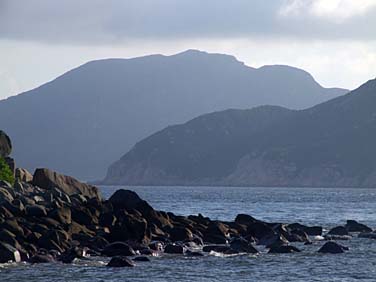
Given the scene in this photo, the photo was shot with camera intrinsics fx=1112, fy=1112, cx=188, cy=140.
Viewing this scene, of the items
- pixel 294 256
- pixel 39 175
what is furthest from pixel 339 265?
pixel 39 175

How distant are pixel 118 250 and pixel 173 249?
2.95m

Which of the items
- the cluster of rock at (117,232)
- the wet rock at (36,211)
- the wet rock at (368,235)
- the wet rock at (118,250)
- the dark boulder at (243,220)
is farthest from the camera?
the dark boulder at (243,220)

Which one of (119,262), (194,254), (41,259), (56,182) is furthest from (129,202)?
(119,262)

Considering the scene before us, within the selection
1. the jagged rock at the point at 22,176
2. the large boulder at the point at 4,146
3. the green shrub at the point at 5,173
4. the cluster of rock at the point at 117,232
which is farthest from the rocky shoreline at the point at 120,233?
the large boulder at the point at 4,146

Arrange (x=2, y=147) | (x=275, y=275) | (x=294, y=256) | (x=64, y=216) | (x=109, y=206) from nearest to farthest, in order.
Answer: (x=275, y=275) → (x=294, y=256) → (x=64, y=216) → (x=109, y=206) → (x=2, y=147)

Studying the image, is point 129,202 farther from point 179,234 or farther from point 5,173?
point 5,173

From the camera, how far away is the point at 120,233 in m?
52.1

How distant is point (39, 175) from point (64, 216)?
24.1 m

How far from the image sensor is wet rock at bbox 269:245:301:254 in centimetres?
5181

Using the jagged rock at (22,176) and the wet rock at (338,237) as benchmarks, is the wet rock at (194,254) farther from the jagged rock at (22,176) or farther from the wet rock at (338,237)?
the jagged rock at (22,176)

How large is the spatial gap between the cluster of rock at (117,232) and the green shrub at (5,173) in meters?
6.26

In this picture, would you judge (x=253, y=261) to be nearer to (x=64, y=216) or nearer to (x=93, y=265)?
(x=93, y=265)

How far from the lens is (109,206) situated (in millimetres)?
61250

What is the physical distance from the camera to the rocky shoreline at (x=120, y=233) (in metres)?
47.3
